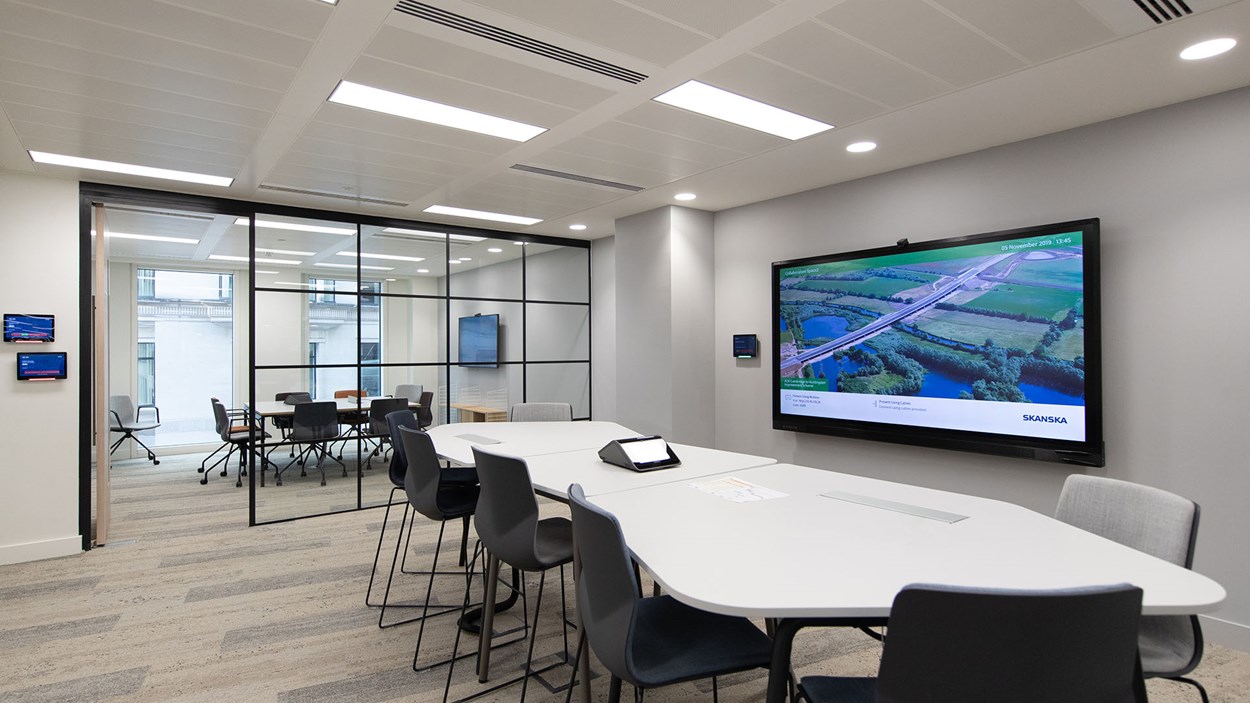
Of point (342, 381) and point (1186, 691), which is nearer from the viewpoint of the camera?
point (1186, 691)

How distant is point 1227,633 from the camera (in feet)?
9.86

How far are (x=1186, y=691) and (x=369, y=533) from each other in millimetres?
5014

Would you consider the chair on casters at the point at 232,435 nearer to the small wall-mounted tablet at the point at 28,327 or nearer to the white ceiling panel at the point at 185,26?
the small wall-mounted tablet at the point at 28,327

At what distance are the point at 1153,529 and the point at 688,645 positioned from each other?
5.05 feet

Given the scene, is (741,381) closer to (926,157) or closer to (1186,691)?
(926,157)

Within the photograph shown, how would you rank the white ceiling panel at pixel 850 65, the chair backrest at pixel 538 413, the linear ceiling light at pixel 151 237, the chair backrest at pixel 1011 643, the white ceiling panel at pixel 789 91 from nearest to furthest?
the chair backrest at pixel 1011 643 < the white ceiling panel at pixel 850 65 < the white ceiling panel at pixel 789 91 < the chair backrest at pixel 538 413 < the linear ceiling light at pixel 151 237

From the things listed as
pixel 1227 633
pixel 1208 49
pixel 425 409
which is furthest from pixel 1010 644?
pixel 425 409

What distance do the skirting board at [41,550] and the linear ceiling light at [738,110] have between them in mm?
5102

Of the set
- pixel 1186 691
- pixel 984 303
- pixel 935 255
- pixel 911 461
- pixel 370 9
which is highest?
pixel 370 9

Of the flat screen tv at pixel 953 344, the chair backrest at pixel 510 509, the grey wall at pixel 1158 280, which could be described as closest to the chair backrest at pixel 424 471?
the chair backrest at pixel 510 509

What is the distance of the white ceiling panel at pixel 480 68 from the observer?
2486 mm

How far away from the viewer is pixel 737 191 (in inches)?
196

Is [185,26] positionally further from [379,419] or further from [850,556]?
[379,419]

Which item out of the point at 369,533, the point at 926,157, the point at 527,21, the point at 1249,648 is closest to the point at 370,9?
the point at 527,21
